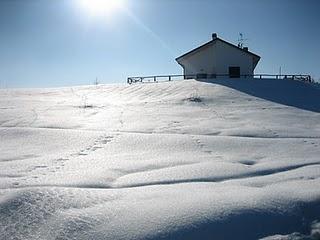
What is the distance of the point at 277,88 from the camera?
28.6 m

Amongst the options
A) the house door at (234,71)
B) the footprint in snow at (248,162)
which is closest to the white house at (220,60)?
the house door at (234,71)

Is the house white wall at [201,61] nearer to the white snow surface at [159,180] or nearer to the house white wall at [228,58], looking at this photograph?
the house white wall at [228,58]

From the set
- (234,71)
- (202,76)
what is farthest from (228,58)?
(202,76)

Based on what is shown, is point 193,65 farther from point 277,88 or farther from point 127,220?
point 127,220

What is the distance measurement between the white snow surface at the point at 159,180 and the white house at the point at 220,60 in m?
25.7

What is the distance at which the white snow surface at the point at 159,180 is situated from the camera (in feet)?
13.7

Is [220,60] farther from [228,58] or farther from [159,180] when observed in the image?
[159,180]

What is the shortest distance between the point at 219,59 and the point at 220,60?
5.8 inches

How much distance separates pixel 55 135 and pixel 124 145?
2.22m

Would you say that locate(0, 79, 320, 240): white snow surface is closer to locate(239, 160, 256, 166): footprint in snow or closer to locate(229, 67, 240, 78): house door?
locate(239, 160, 256, 166): footprint in snow

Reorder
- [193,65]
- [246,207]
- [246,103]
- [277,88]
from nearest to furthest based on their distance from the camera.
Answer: [246,207]
[246,103]
[277,88]
[193,65]

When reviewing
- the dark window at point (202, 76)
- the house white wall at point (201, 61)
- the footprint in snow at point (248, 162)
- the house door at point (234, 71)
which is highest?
the house white wall at point (201, 61)

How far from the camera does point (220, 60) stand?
38.5m

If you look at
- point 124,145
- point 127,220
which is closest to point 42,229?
point 127,220
